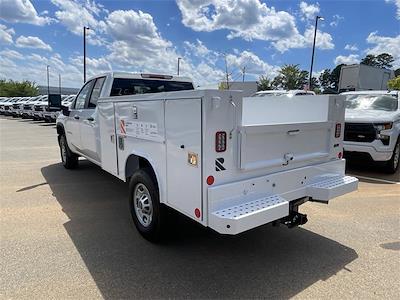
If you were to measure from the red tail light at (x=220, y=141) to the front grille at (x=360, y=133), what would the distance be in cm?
560

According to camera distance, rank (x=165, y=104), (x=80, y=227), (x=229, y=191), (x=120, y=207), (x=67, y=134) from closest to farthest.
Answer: (x=229, y=191), (x=165, y=104), (x=80, y=227), (x=120, y=207), (x=67, y=134)

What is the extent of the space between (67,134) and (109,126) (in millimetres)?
3106

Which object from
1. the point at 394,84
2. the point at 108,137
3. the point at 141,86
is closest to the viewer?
the point at 108,137

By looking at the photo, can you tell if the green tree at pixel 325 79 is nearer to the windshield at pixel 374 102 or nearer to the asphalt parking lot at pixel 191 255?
the windshield at pixel 374 102

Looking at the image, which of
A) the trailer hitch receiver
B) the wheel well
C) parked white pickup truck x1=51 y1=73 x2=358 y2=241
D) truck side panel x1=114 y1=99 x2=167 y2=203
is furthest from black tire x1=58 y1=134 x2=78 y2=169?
the trailer hitch receiver

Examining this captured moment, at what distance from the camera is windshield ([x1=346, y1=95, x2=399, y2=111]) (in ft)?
27.9

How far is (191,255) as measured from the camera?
377 cm

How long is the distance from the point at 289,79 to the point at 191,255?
2041 inches

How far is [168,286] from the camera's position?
10.3 ft

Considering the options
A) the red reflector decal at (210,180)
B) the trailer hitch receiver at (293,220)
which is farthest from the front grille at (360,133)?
the red reflector decal at (210,180)

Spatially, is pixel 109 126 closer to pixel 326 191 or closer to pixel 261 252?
pixel 261 252

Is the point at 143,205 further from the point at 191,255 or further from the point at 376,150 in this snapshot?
the point at 376,150

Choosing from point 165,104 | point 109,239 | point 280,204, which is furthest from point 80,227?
point 280,204

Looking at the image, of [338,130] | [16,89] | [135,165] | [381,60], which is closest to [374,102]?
[338,130]
